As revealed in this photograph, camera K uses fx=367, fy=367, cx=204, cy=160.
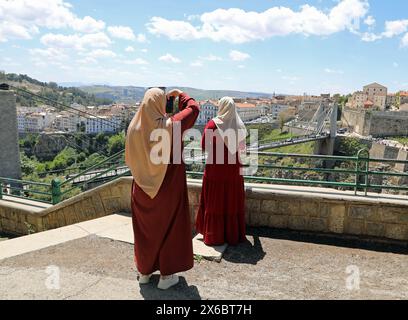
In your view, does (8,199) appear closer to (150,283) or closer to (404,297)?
(150,283)

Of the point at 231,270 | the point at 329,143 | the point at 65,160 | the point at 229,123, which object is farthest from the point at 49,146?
the point at 231,270

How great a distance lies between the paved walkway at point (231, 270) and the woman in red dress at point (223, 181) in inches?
10.3

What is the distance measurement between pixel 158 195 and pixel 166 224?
0.84 feet

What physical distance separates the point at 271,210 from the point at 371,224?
118 cm

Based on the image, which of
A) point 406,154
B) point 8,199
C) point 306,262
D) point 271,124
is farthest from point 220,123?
point 271,124

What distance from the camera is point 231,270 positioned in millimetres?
3641

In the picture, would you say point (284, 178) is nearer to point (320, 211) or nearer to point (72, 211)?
point (320, 211)

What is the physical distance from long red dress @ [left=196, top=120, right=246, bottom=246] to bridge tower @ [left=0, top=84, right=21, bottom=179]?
8812mm

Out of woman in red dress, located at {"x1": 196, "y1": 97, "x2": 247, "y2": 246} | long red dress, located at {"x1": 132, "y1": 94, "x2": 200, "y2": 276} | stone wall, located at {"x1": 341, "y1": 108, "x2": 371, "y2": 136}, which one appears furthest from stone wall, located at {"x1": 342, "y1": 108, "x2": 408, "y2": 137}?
long red dress, located at {"x1": 132, "y1": 94, "x2": 200, "y2": 276}

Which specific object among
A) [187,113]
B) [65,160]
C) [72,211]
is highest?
[187,113]

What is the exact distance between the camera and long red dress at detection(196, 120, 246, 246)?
4.11 meters

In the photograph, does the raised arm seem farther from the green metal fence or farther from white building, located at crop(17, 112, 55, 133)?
white building, located at crop(17, 112, 55, 133)
